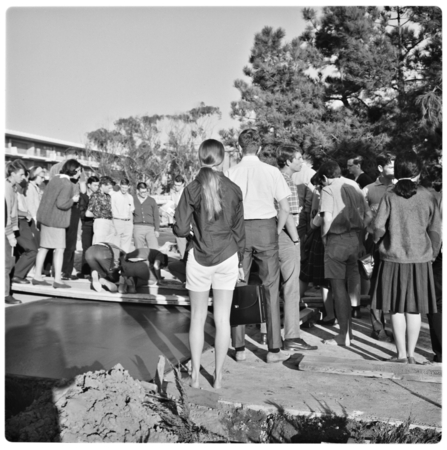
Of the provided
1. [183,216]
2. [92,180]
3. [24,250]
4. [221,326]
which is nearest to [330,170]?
[183,216]

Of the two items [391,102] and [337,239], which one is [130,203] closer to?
[337,239]

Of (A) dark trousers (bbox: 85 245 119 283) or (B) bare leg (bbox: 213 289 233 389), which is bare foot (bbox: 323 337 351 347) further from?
(A) dark trousers (bbox: 85 245 119 283)

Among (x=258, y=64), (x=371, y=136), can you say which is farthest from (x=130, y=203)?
(x=258, y=64)

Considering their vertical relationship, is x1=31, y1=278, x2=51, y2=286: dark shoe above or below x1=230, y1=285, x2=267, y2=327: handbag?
below

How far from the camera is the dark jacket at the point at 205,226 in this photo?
4.33m

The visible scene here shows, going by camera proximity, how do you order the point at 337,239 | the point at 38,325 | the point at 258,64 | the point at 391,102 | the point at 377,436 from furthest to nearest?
the point at 258,64
the point at 391,102
the point at 38,325
the point at 337,239
the point at 377,436

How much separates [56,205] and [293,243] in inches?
176

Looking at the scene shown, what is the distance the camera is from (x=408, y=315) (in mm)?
4965

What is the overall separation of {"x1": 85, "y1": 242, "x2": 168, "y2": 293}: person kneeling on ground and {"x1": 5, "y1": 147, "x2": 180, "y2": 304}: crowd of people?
0.02 m

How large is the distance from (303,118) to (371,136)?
2823 millimetres

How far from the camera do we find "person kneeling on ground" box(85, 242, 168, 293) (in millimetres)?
8414

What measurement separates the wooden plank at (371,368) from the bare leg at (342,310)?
0.79 meters

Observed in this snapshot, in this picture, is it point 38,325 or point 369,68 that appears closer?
point 38,325

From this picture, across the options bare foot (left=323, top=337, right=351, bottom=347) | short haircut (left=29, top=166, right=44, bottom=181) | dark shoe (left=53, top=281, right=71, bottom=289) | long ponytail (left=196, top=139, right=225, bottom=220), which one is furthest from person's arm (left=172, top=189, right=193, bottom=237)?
short haircut (left=29, top=166, right=44, bottom=181)
